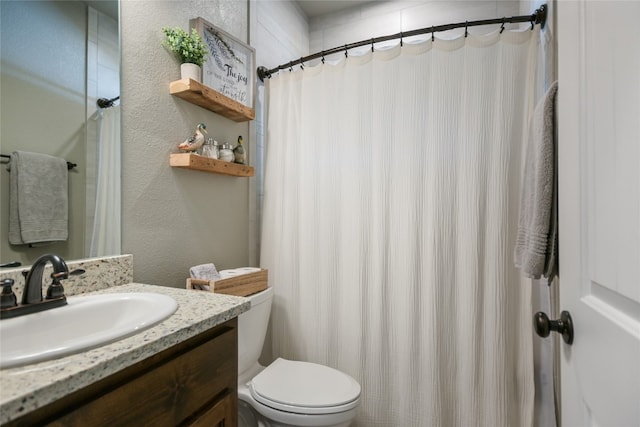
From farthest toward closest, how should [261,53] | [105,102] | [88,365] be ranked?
[261,53]
[105,102]
[88,365]

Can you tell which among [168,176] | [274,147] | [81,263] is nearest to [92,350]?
[81,263]

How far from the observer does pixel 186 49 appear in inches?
49.3

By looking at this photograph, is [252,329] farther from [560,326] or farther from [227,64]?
[227,64]

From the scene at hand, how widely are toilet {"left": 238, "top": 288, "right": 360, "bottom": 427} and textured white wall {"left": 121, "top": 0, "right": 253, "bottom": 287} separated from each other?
1.19ft

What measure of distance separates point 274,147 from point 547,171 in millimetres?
1369

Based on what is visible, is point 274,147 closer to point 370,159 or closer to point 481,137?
point 370,159

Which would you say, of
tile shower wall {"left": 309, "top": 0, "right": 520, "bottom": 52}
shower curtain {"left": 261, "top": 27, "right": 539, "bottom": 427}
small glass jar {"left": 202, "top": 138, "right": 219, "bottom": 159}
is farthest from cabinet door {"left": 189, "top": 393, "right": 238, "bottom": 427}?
tile shower wall {"left": 309, "top": 0, "right": 520, "bottom": 52}

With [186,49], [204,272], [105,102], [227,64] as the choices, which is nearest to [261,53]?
[227,64]

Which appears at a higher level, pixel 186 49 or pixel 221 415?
pixel 186 49

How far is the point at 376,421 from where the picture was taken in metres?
1.52

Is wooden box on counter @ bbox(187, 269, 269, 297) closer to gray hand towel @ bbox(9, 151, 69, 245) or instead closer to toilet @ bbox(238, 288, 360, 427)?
toilet @ bbox(238, 288, 360, 427)

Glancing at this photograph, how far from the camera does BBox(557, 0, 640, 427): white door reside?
42 cm

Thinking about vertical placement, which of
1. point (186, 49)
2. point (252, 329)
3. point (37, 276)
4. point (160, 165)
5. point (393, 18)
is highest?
point (393, 18)

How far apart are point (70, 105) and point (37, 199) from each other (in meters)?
0.31
